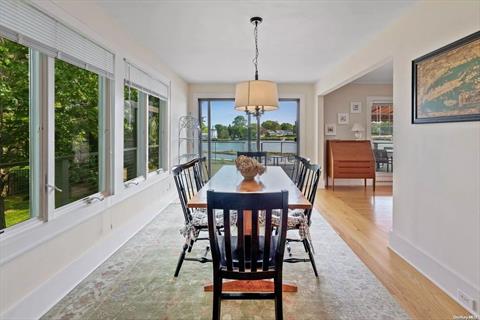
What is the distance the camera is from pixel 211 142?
24.4ft

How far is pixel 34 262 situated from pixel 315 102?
6162 mm

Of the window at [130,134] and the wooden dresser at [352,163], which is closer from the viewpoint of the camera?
the window at [130,134]

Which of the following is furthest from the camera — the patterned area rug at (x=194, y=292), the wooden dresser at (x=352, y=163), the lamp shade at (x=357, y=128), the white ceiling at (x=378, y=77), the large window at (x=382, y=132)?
the large window at (x=382, y=132)

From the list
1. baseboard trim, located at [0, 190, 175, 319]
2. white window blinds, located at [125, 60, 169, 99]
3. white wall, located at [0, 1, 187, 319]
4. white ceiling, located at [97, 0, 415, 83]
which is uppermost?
white ceiling, located at [97, 0, 415, 83]

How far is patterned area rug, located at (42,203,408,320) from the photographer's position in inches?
83.0

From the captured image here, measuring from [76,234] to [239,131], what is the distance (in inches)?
203

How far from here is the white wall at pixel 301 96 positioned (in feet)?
23.7

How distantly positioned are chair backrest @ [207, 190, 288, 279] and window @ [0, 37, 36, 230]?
1.34 metres

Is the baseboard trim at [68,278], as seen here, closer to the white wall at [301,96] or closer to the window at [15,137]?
the window at [15,137]

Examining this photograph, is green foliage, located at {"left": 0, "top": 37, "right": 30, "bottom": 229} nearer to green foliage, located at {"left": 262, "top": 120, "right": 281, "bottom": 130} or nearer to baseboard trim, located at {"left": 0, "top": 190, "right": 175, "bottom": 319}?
baseboard trim, located at {"left": 0, "top": 190, "right": 175, "bottom": 319}

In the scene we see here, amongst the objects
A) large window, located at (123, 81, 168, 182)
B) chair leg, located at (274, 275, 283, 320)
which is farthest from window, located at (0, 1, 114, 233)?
chair leg, located at (274, 275, 283, 320)

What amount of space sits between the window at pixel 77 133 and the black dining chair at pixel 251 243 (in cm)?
148

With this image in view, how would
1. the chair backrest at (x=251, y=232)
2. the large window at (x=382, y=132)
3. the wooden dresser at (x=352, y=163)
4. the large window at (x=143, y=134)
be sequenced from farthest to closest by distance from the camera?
1. the large window at (x=382, y=132)
2. the wooden dresser at (x=352, y=163)
3. the large window at (x=143, y=134)
4. the chair backrest at (x=251, y=232)

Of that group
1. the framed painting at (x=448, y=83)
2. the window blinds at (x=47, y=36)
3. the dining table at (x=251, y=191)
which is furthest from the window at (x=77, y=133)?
the framed painting at (x=448, y=83)
